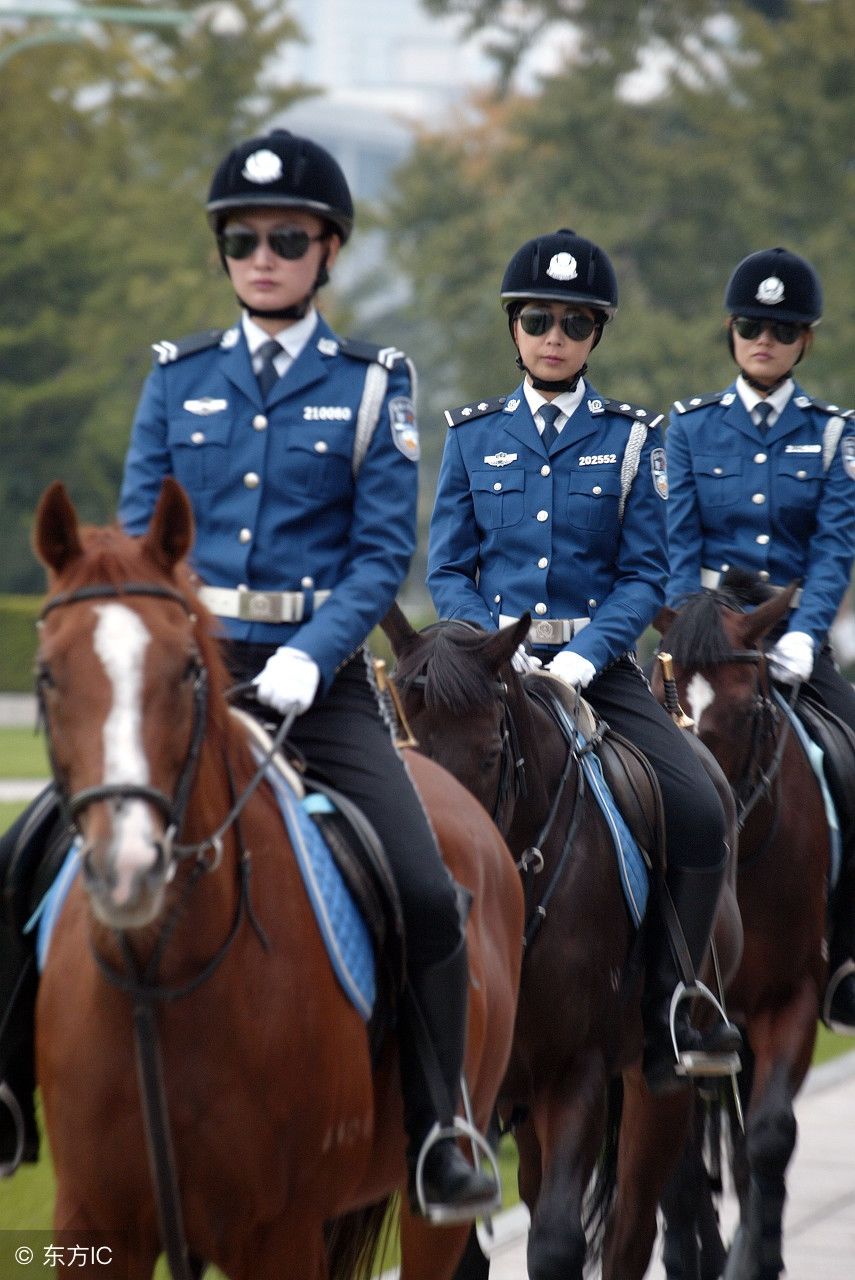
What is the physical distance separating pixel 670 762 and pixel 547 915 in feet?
2.72

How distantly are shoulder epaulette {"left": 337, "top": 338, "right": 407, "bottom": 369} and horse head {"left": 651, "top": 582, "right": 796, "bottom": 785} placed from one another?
2.93 metres

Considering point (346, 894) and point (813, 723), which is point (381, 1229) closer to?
point (346, 894)

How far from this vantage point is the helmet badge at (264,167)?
5.30 m

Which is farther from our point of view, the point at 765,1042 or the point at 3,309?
the point at 3,309

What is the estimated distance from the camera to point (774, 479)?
9148mm

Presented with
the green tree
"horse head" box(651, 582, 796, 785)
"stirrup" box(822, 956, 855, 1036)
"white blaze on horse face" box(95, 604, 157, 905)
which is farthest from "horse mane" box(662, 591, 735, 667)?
the green tree

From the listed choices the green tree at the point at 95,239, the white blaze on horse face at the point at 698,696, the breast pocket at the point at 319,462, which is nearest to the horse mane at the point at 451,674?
the breast pocket at the point at 319,462

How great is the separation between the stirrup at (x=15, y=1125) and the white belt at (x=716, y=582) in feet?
14.6

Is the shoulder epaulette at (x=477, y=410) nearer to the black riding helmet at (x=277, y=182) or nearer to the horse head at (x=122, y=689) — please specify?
the black riding helmet at (x=277, y=182)

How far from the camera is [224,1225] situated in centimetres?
456

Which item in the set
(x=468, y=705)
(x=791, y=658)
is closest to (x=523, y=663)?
(x=468, y=705)

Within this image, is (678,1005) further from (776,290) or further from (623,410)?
(776,290)

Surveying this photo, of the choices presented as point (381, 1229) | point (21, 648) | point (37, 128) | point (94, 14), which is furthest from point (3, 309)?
point (381, 1229)

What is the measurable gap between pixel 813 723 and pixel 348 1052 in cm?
449
